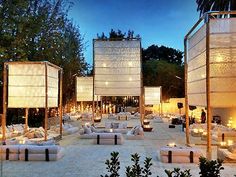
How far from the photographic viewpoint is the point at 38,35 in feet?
81.7

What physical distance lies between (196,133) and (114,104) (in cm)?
2773

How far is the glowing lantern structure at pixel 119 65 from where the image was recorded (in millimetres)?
21922

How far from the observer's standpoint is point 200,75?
36.9ft

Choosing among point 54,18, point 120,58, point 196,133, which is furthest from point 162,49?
point 196,133

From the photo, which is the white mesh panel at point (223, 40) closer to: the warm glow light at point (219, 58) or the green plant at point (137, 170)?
the warm glow light at point (219, 58)

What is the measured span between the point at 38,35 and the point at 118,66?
21.4ft

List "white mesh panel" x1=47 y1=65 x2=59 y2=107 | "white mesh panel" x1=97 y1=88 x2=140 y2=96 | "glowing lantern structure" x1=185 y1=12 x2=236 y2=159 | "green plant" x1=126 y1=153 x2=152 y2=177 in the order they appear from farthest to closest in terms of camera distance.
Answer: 1. "white mesh panel" x1=97 y1=88 x2=140 y2=96
2. "white mesh panel" x1=47 y1=65 x2=59 y2=107
3. "glowing lantern structure" x1=185 y1=12 x2=236 y2=159
4. "green plant" x1=126 y1=153 x2=152 y2=177

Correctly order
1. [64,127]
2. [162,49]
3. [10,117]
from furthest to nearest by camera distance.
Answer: [162,49], [10,117], [64,127]

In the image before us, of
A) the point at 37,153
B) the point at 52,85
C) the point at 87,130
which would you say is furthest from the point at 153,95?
the point at 37,153

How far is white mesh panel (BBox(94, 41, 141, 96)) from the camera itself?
72.0 feet

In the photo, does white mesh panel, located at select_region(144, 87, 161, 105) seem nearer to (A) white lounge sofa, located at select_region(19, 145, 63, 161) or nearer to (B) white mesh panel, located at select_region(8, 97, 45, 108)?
(B) white mesh panel, located at select_region(8, 97, 45, 108)

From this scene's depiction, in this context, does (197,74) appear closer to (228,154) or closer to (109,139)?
(228,154)

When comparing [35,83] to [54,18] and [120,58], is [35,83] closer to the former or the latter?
[120,58]

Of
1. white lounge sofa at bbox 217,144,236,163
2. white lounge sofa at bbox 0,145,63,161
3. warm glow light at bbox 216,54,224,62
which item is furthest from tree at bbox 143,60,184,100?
warm glow light at bbox 216,54,224,62
